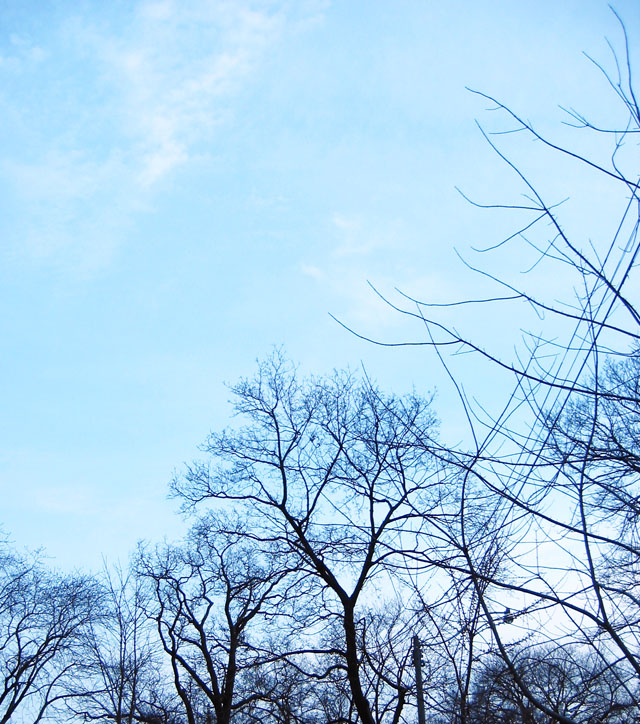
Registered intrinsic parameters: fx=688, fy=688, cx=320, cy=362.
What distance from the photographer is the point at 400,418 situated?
228cm

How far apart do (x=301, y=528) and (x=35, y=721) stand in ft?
58.6

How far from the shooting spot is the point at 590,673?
2.11m

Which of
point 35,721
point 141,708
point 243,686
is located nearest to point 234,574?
point 243,686

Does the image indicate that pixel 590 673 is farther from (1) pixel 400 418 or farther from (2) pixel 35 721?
(2) pixel 35 721

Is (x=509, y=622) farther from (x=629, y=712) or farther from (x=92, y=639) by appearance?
(x=92, y=639)

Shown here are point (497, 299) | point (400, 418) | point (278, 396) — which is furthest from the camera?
point (278, 396)

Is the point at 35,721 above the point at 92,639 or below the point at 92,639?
below

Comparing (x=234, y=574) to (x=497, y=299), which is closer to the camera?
(x=497, y=299)

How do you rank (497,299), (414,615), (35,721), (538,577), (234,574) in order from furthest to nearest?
(35,721)
(234,574)
(414,615)
(497,299)
(538,577)

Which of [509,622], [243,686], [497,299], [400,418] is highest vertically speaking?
[243,686]

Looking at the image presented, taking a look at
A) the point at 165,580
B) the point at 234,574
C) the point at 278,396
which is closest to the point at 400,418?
the point at 278,396

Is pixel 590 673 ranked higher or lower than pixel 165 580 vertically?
lower

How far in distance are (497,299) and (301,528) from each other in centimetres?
1081

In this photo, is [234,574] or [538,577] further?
[234,574]
